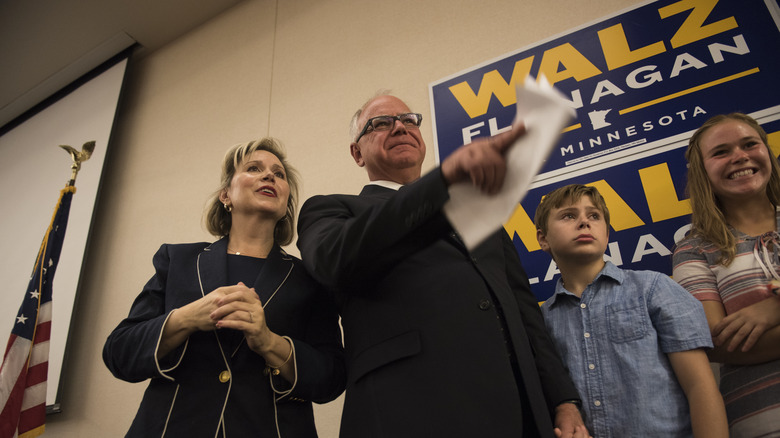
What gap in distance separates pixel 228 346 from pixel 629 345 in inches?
38.6

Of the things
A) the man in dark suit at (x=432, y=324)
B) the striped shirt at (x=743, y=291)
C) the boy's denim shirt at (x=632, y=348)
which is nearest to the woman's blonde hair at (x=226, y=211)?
the man in dark suit at (x=432, y=324)

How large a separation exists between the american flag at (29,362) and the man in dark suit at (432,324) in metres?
1.89

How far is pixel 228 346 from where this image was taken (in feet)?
3.87

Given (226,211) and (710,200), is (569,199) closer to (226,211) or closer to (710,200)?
(710,200)

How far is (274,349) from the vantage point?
111 centimetres

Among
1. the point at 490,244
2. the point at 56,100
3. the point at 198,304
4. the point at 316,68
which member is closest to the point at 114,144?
the point at 56,100

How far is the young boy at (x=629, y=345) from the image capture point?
1.05 metres

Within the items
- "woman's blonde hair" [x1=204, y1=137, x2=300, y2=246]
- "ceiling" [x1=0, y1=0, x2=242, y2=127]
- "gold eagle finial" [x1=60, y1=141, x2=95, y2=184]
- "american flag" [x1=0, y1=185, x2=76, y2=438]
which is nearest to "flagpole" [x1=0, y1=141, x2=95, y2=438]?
"american flag" [x1=0, y1=185, x2=76, y2=438]

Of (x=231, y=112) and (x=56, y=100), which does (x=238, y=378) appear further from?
(x=56, y=100)

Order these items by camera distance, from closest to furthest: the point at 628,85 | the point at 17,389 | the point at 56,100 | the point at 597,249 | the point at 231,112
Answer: the point at 597,249
the point at 628,85
the point at 17,389
the point at 231,112
the point at 56,100

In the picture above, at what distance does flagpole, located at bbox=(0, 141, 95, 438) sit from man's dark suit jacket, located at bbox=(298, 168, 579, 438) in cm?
191

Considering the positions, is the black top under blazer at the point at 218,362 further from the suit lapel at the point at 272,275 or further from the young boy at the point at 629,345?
the young boy at the point at 629,345

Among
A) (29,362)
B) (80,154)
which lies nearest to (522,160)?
(29,362)

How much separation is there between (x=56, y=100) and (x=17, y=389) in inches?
129
